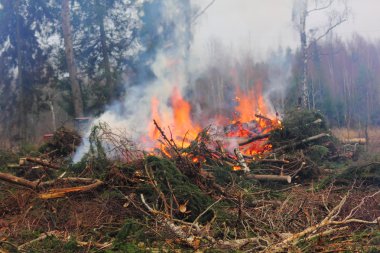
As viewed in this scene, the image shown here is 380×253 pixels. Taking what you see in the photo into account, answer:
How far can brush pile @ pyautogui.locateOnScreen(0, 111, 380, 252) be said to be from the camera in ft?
15.8

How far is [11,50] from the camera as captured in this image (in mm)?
23656

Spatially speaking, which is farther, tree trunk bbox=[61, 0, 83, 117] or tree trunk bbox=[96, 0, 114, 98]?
tree trunk bbox=[96, 0, 114, 98]

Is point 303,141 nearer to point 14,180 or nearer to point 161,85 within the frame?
point 161,85

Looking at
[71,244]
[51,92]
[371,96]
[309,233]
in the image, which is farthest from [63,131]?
[371,96]

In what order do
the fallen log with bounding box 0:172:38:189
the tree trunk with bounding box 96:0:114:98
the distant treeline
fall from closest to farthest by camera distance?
1. the fallen log with bounding box 0:172:38:189
2. the distant treeline
3. the tree trunk with bounding box 96:0:114:98

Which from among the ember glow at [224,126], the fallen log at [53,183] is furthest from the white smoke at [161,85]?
the fallen log at [53,183]

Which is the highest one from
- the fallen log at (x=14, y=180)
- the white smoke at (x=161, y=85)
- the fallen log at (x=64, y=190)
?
the white smoke at (x=161, y=85)

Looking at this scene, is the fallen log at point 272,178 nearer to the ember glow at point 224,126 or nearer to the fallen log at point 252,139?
the ember glow at point 224,126

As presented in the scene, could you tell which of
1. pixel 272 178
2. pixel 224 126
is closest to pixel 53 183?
pixel 272 178

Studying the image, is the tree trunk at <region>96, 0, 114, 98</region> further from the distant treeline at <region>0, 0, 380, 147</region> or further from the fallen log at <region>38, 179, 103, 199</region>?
the fallen log at <region>38, 179, 103, 199</region>

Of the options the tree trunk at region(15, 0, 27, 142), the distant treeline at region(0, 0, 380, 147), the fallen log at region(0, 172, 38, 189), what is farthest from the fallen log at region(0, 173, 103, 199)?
the tree trunk at region(15, 0, 27, 142)

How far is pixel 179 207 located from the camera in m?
5.76

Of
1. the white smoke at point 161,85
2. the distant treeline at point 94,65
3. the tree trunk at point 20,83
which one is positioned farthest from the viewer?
the tree trunk at point 20,83

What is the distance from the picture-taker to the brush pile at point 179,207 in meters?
4.81
